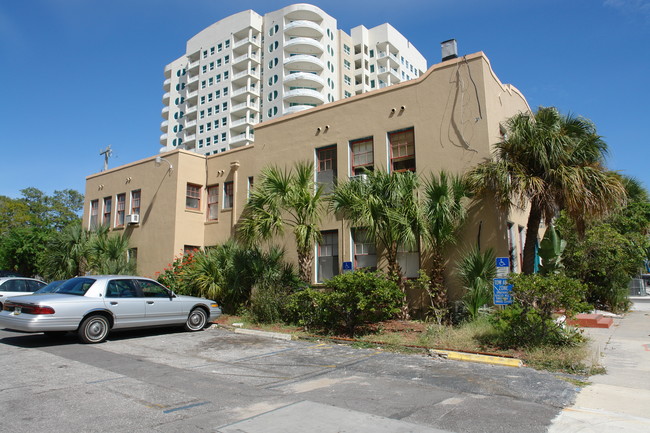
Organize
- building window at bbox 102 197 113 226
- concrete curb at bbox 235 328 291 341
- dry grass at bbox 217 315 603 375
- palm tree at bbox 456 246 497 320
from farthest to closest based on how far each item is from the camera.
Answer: building window at bbox 102 197 113 226 < concrete curb at bbox 235 328 291 341 < palm tree at bbox 456 246 497 320 < dry grass at bbox 217 315 603 375

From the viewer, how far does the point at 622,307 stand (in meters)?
Result: 18.0

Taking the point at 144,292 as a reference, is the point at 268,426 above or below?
below

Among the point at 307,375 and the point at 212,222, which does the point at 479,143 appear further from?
the point at 212,222

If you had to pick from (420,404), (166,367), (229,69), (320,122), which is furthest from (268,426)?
(229,69)

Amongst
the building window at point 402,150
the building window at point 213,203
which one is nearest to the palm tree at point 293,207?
the building window at point 402,150

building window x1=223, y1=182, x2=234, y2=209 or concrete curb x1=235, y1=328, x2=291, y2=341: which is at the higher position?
building window x1=223, y1=182, x2=234, y2=209

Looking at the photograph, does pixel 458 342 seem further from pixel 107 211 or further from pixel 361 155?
pixel 107 211

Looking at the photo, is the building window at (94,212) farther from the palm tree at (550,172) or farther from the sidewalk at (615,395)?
the sidewalk at (615,395)

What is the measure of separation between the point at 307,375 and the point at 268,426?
2.73 meters

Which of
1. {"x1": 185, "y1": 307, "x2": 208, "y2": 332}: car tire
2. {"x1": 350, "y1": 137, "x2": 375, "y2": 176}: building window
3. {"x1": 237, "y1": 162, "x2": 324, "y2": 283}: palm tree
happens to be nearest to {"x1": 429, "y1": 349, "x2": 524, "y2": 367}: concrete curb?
{"x1": 237, "y1": 162, "x2": 324, "y2": 283}: palm tree

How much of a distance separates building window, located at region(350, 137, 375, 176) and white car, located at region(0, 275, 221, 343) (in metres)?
6.93

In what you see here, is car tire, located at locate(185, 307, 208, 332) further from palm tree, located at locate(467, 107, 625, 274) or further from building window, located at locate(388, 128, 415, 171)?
palm tree, located at locate(467, 107, 625, 274)

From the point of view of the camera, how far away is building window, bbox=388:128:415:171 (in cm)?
1452

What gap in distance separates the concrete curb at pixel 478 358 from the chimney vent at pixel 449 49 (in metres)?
9.62
